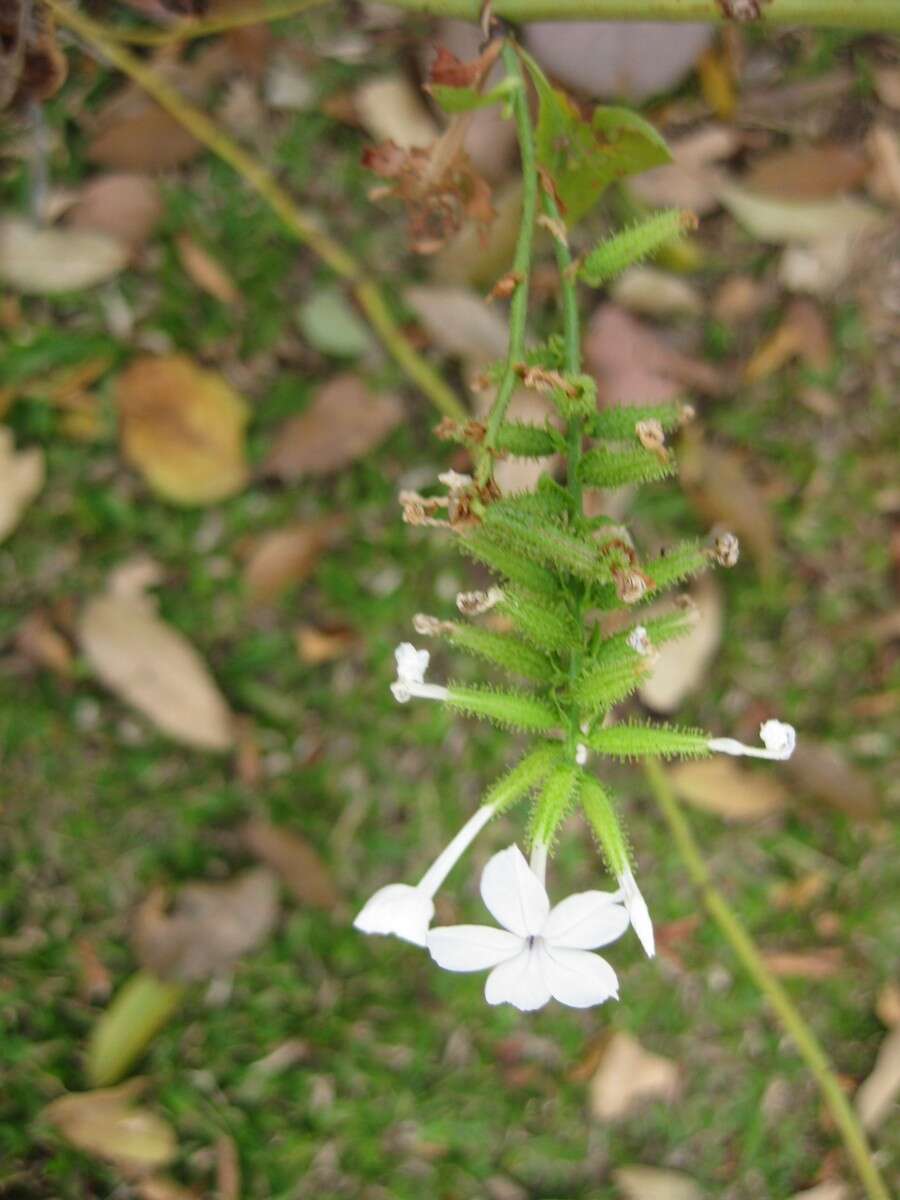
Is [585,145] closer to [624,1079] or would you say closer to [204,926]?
[204,926]

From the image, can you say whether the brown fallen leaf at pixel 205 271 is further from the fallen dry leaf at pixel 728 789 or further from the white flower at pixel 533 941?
the white flower at pixel 533 941

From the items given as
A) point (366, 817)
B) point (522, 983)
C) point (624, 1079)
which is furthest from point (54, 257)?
point (624, 1079)

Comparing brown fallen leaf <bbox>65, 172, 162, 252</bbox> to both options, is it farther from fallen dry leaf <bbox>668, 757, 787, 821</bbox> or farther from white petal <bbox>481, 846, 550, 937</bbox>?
Result: white petal <bbox>481, 846, 550, 937</bbox>

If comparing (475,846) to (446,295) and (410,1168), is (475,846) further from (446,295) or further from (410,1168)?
(446,295)

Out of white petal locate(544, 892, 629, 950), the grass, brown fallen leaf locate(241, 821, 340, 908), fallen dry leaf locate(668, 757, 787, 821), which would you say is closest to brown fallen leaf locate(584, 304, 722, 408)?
the grass

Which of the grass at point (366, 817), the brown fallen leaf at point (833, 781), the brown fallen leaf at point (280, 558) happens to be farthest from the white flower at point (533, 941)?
the brown fallen leaf at point (833, 781)

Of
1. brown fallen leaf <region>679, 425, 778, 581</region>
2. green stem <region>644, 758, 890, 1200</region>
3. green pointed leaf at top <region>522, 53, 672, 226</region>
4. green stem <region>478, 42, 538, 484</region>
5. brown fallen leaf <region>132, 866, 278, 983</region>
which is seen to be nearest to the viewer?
green stem <region>478, 42, 538, 484</region>

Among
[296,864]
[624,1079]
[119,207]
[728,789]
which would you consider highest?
[119,207]
